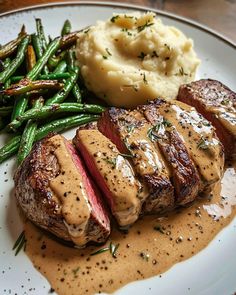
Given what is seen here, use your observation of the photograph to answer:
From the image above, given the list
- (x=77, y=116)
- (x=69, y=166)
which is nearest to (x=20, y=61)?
(x=77, y=116)

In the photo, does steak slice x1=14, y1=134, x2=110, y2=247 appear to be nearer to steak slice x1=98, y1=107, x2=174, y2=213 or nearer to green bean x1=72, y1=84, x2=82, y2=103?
steak slice x1=98, y1=107, x2=174, y2=213

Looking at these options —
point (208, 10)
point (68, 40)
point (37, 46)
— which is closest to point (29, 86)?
point (37, 46)

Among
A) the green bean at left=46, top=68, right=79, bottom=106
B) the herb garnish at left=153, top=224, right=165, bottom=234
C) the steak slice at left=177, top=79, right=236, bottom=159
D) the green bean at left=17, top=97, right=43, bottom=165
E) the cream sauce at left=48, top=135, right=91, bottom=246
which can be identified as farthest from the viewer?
the green bean at left=46, top=68, right=79, bottom=106

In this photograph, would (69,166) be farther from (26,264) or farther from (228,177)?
(228,177)

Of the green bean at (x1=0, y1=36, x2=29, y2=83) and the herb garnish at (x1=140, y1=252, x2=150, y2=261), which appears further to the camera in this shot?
the green bean at (x1=0, y1=36, x2=29, y2=83)

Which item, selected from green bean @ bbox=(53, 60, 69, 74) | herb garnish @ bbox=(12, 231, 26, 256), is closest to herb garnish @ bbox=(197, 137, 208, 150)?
herb garnish @ bbox=(12, 231, 26, 256)

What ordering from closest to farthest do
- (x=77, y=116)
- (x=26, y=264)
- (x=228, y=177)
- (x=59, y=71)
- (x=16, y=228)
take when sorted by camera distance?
(x=26, y=264) < (x=16, y=228) < (x=228, y=177) < (x=77, y=116) < (x=59, y=71)

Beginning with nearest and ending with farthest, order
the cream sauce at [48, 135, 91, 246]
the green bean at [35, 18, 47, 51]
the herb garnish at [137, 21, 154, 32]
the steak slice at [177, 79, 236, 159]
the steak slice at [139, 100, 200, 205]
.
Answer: the cream sauce at [48, 135, 91, 246]
the steak slice at [139, 100, 200, 205]
the steak slice at [177, 79, 236, 159]
the herb garnish at [137, 21, 154, 32]
the green bean at [35, 18, 47, 51]
